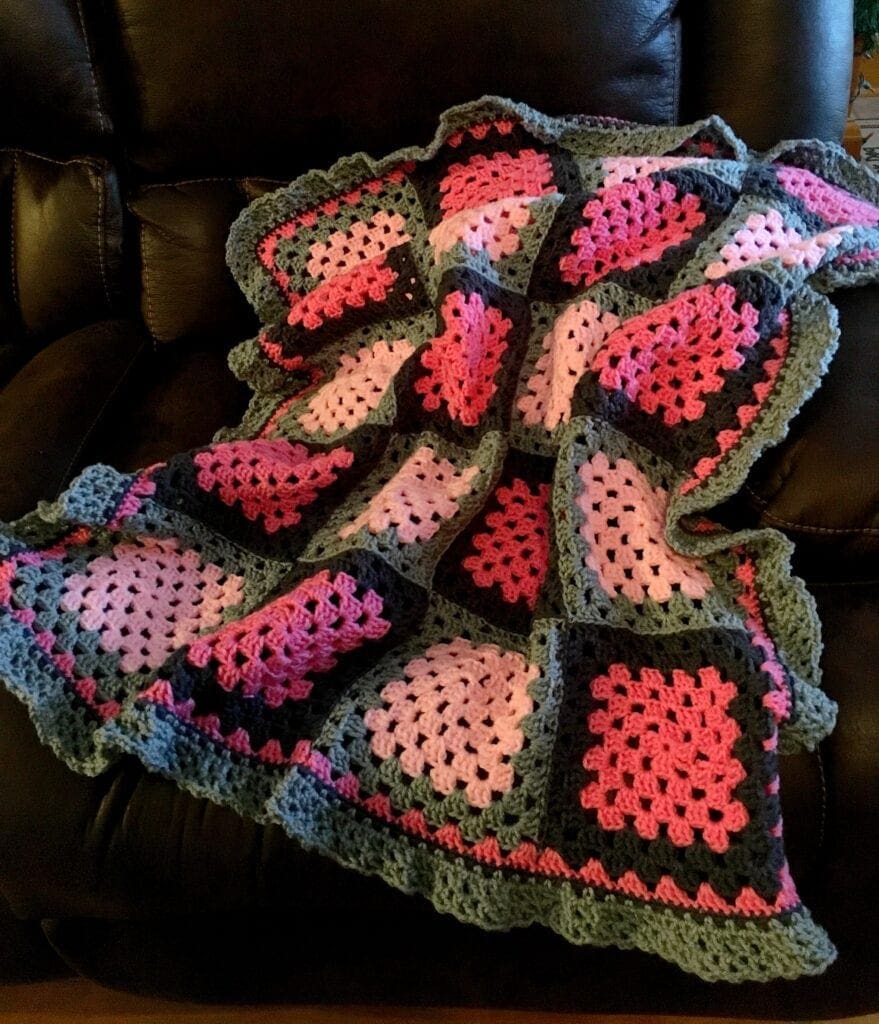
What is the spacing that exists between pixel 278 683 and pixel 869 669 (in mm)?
543

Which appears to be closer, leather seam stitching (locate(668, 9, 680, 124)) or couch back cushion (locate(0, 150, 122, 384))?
leather seam stitching (locate(668, 9, 680, 124))

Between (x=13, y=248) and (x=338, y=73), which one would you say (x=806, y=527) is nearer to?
(x=338, y=73)

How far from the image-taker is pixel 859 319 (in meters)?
0.98

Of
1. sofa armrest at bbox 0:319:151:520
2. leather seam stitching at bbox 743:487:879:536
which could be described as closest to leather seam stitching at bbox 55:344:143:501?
sofa armrest at bbox 0:319:151:520

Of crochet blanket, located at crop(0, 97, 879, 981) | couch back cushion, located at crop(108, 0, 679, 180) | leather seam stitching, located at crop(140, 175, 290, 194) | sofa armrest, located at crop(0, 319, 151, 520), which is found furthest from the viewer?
leather seam stitching, located at crop(140, 175, 290, 194)

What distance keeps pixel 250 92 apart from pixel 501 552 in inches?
29.3

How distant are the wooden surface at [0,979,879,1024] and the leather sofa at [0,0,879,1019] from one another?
13 centimetres

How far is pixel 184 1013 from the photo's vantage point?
1119 mm

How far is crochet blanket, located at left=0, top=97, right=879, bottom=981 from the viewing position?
0.77 meters

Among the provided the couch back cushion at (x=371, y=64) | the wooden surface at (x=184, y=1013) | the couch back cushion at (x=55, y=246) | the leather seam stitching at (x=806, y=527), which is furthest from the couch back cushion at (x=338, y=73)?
the wooden surface at (x=184, y=1013)

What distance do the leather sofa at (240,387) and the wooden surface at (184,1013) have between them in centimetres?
13

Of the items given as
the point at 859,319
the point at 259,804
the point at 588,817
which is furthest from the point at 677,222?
the point at 259,804

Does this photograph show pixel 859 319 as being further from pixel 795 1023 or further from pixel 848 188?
pixel 795 1023

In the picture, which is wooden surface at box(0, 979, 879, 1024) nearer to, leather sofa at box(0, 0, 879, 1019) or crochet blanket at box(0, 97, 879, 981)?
leather sofa at box(0, 0, 879, 1019)
